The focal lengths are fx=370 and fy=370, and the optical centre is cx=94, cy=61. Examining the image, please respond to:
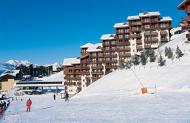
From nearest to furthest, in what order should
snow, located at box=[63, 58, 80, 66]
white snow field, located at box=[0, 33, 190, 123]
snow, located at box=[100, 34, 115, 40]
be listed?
white snow field, located at box=[0, 33, 190, 123]
snow, located at box=[100, 34, 115, 40]
snow, located at box=[63, 58, 80, 66]

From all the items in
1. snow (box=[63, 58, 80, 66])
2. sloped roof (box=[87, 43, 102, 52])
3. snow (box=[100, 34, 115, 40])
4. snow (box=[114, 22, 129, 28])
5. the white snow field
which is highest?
snow (box=[114, 22, 129, 28])

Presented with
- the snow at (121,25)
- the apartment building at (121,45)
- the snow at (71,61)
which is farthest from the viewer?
the snow at (71,61)

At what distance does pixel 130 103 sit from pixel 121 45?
273 ft

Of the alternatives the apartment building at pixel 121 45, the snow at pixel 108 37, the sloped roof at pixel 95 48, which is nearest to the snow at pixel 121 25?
the apartment building at pixel 121 45

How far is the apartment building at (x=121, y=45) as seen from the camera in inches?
4587

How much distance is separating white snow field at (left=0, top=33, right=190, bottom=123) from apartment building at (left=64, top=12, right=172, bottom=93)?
13421 mm

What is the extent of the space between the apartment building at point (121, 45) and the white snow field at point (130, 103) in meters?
13.4

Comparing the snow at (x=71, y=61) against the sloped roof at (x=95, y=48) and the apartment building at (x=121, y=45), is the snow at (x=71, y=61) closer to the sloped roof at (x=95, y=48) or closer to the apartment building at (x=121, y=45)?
the apartment building at (x=121, y=45)

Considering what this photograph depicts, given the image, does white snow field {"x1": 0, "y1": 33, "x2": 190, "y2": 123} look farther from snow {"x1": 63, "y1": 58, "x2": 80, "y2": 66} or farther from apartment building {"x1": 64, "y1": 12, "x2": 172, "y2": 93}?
snow {"x1": 63, "y1": 58, "x2": 80, "y2": 66}

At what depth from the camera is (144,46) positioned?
117 meters

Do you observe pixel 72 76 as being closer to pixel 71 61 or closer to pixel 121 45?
pixel 71 61

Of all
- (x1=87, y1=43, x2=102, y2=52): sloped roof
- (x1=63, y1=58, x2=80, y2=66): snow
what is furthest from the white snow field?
(x1=63, y1=58, x2=80, y2=66): snow

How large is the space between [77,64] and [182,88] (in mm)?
83943

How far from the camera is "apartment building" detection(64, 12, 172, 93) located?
11650 cm
